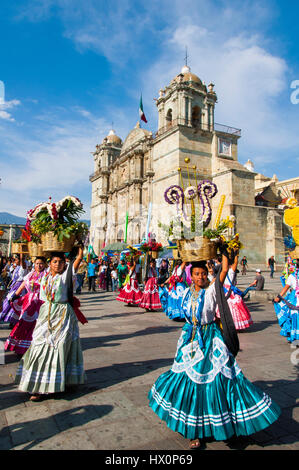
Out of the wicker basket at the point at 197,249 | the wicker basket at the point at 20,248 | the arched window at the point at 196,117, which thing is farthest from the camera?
the arched window at the point at 196,117

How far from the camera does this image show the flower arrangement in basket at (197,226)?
3467 millimetres

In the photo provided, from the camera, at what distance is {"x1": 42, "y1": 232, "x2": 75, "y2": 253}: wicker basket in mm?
4195

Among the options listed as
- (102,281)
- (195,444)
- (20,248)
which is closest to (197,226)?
(195,444)

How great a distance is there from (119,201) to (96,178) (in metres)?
9.94

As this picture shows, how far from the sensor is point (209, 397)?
278cm

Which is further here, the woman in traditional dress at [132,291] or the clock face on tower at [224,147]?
the clock face on tower at [224,147]

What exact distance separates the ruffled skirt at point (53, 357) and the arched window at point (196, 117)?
31.1 m

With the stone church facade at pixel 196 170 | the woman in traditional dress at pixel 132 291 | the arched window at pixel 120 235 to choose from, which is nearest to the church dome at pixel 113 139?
the stone church facade at pixel 196 170

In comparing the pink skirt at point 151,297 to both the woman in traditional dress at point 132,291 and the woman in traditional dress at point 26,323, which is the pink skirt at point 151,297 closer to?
the woman in traditional dress at point 132,291

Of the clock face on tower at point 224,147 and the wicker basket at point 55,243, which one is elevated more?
the clock face on tower at point 224,147

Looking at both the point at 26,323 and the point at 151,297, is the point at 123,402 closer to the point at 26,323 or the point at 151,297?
the point at 26,323

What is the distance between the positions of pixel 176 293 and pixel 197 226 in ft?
14.9

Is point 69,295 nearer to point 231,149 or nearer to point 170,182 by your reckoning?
point 170,182
